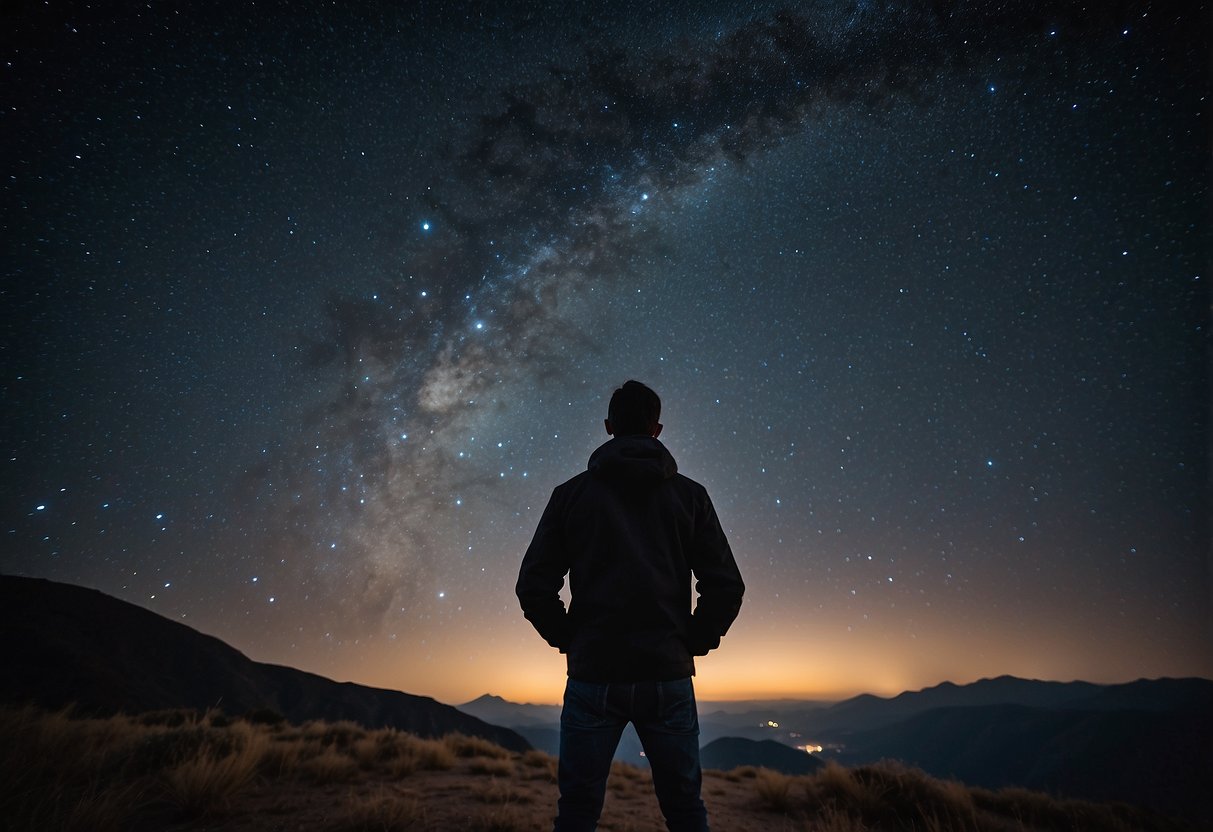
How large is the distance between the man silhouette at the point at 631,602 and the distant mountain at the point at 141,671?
124ft

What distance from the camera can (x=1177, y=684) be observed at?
11819 cm

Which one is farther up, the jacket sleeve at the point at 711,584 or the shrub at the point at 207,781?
the jacket sleeve at the point at 711,584

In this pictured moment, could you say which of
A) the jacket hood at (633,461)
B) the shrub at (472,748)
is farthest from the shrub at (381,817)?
the shrub at (472,748)

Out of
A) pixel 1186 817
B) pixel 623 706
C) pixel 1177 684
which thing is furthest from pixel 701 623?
pixel 1177 684

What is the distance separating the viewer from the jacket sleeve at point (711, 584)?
226cm

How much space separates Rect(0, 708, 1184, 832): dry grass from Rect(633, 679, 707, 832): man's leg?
3.24 m

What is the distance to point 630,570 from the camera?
85.5 inches

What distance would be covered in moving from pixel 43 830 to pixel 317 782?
116 inches

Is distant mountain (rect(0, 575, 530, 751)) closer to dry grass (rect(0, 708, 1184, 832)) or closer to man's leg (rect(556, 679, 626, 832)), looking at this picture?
dry grass (rect(0, 708, 1184, 832))

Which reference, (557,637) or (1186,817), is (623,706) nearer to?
(557,637)

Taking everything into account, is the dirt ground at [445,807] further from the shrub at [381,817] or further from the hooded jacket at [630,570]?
the hooded jacket at [630,570]

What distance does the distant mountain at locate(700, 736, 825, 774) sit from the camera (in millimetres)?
119000

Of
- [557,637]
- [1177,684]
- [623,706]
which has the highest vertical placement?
[557,637]

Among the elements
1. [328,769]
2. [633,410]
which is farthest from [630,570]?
[328,769]
